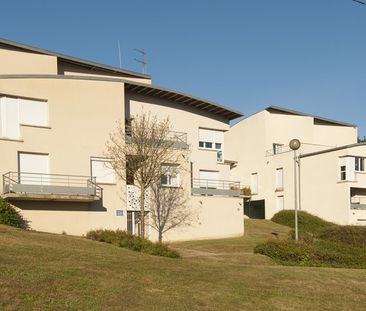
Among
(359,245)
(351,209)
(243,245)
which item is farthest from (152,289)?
(351,209)

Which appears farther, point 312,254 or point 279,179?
point 279,179

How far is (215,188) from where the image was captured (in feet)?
122

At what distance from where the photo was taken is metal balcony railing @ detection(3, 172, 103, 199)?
2664cm

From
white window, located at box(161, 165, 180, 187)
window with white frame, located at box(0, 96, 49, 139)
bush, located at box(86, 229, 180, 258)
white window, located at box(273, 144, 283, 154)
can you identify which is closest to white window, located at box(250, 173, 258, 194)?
white window, located at box(273, 144, 283, 154)

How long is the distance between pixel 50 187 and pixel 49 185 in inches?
12.4

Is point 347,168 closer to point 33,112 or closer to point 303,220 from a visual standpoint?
point 303,220

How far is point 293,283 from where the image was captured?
14.5 m

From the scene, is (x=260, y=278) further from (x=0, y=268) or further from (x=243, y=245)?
(x=243, y=245)

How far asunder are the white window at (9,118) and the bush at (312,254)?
44.8ft

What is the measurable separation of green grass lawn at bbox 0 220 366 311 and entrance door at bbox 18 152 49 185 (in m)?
10.2

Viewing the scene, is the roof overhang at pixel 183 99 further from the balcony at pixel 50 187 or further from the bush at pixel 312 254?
the bush at pixel 312 254

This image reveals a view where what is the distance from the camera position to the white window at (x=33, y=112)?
2825 centimetres

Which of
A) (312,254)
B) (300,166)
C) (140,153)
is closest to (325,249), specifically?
(312,254)

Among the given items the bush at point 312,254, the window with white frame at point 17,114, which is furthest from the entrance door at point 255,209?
the bush at point 312,254
